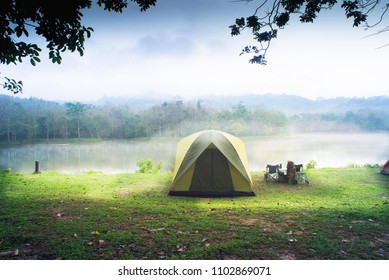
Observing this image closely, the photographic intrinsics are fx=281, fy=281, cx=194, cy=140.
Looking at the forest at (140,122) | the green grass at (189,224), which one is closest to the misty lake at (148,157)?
the green grass at (189,224)

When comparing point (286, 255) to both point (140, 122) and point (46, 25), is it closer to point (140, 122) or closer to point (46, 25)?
point (46, 25)

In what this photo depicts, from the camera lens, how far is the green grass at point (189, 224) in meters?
3.81

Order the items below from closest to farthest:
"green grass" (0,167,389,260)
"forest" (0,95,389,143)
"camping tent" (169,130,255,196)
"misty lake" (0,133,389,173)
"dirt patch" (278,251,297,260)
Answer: "dirt patch" (278,251,297,260)
"green grass" (0,167,389,260)
"camping tent" (169,130,255,196)
"misty lake" (0,133,389,173)
"forest" (0,95,389,143)

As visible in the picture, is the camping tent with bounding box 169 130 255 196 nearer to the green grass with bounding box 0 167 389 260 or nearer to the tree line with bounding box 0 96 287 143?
the green grass with bounding box 0 167 389 260

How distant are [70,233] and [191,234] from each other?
1916mm

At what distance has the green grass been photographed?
12.5ft

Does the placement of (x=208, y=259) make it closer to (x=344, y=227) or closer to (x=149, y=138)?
(x=344, y=227)

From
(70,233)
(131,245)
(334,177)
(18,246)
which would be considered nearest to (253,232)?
(131,245)

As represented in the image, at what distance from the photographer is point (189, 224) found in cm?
500

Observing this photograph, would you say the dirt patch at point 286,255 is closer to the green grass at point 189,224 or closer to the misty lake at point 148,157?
the green grass at point 189,224

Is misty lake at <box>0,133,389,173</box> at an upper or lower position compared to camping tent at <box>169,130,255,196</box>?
lower

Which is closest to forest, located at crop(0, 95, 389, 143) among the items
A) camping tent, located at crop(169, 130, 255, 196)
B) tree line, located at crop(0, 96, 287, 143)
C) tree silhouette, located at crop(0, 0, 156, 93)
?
tree line, located at crop(0, 96, 287, 143)

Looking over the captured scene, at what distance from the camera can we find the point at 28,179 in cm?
1017

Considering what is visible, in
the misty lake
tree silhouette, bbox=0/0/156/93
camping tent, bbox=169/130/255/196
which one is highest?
tree silhouette, bbox=0/0/156/93
